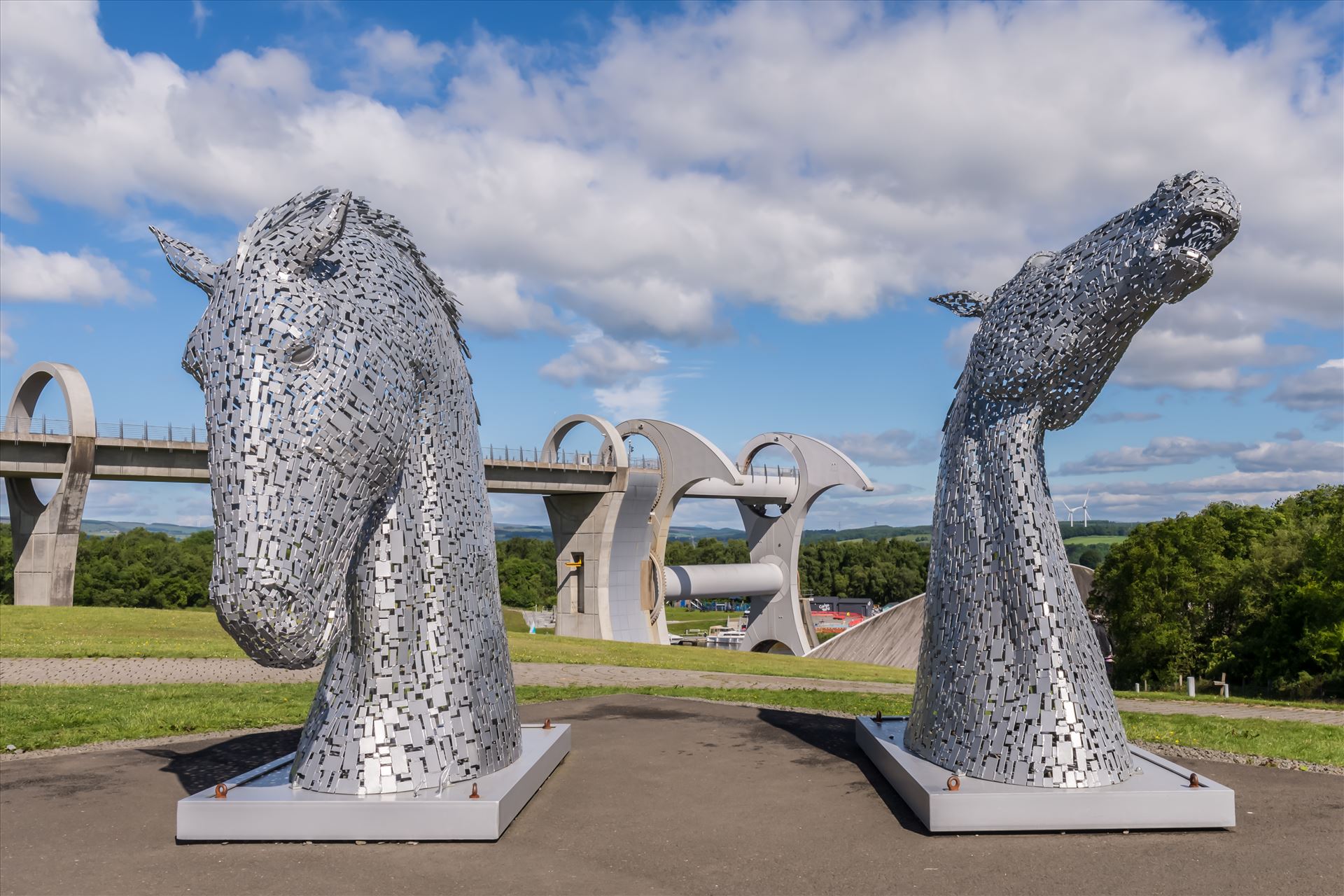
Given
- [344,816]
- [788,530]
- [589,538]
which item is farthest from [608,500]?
[344,816]

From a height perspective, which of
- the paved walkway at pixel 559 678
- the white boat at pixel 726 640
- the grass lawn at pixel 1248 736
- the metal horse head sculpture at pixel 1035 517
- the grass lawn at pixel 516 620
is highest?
the metal horse head sculpture at pixel 1035 517

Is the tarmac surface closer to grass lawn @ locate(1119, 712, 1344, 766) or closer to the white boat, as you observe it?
grass lawn @ locate(1119, 712, 1344, 766)

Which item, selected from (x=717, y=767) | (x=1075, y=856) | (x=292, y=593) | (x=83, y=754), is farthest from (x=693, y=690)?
(x=292, y=593)

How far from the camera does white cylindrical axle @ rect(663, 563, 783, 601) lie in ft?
130

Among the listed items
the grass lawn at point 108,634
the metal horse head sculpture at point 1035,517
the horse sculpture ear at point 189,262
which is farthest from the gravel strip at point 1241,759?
the grass lawn at point 108,634

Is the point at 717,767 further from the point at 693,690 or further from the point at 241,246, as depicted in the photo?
the point at 693,690

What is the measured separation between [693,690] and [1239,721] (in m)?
7.46

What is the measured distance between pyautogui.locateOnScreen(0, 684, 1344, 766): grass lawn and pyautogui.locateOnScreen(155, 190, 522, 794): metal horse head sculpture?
18.8 feet

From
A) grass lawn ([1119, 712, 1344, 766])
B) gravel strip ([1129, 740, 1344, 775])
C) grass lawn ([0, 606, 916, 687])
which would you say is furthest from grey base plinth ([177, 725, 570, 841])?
grass lawn ([0, 606, 916, 687])

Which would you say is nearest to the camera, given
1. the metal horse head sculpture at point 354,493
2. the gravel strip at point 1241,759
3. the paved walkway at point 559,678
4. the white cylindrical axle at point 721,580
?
→ the metal horse head sculpture at point 354,493

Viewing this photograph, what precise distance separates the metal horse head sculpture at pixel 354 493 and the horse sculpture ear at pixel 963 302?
3975 mm

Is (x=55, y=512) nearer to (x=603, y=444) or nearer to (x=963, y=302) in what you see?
(x=603, y=444)

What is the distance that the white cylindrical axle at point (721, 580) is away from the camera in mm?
39656

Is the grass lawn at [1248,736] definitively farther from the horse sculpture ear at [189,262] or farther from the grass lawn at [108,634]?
the grass lawn at [108,634]
